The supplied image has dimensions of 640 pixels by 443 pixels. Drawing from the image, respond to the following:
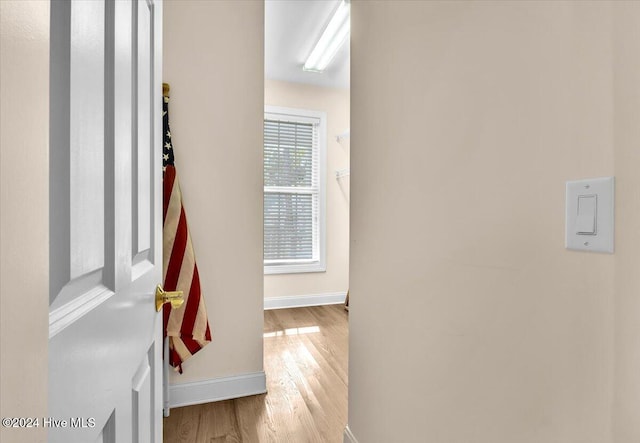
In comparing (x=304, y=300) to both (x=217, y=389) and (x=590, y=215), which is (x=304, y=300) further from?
(x=590, y=215)

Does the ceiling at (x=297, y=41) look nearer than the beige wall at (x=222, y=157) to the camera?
No

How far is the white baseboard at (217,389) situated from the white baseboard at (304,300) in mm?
1757

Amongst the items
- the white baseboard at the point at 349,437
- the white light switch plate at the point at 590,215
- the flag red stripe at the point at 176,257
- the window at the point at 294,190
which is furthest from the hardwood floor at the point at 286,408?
the white light switch plate at the point at 590,215

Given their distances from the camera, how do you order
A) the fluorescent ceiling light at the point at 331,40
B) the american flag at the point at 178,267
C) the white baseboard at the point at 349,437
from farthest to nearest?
1. the fluorescent ceiling light at the point at 331,40
2. the american flag at the point at 178,267
3. the white baseboard at the point at 349,437

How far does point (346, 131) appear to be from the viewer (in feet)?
12.6

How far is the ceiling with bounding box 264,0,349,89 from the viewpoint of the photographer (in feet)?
7.77

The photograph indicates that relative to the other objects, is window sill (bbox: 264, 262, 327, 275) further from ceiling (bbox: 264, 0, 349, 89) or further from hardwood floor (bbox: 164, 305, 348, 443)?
ceiling (bbox: 264, 0, 349, 89)

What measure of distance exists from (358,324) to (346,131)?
9.47 ft

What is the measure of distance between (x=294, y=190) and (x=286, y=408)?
8.31ft

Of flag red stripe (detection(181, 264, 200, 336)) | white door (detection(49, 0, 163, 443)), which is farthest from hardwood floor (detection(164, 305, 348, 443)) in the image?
white door (detection(49, 0, 163, 443))

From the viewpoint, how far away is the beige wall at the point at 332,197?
12.7ft

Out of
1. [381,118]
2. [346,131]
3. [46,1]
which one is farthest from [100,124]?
[346,131]

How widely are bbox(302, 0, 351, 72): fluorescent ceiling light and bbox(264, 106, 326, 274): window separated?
0.71 metres

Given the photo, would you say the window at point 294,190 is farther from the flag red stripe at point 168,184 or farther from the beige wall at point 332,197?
the flag red stripe at point 168,184
